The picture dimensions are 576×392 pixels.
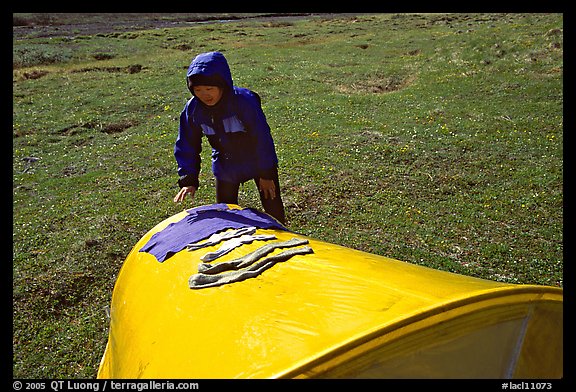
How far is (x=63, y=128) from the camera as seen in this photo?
16203 mm

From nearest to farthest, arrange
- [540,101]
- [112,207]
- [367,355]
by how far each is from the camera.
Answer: [367,355] < [112,207] < [540,101]

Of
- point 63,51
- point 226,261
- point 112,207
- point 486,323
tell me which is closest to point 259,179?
point 226,261

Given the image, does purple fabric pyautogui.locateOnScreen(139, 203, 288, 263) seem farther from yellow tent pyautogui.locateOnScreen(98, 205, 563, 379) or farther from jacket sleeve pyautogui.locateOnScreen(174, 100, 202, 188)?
jacket sleeve pyautogui.locateOnScreen(174, 100, 202, 188)

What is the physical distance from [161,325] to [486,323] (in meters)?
2.13

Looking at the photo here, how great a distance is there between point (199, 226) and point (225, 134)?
1.49 meters

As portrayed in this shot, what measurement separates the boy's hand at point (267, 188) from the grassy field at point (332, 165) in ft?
8.17

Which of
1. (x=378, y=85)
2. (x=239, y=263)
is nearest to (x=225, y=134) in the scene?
(x=239, y=263)

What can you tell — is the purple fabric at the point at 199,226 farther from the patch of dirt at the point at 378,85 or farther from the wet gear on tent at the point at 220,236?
the patch of dirt at the point at 378,85

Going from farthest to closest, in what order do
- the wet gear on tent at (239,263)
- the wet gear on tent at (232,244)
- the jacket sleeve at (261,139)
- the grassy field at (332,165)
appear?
the grassy field at (332,165)
the jacket sleeve at (261,139)
the wet gear on tent at (232,244)
the wet gear on tent at (239,263)

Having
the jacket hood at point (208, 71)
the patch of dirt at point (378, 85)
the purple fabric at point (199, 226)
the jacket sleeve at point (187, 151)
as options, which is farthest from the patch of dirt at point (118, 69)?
the purple fabric at point (199, 226)

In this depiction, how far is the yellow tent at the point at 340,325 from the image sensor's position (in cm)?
258

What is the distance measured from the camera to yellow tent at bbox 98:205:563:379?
2580mm

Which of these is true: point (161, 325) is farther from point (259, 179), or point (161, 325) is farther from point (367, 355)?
point (259, 179)

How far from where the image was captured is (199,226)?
4805mm
